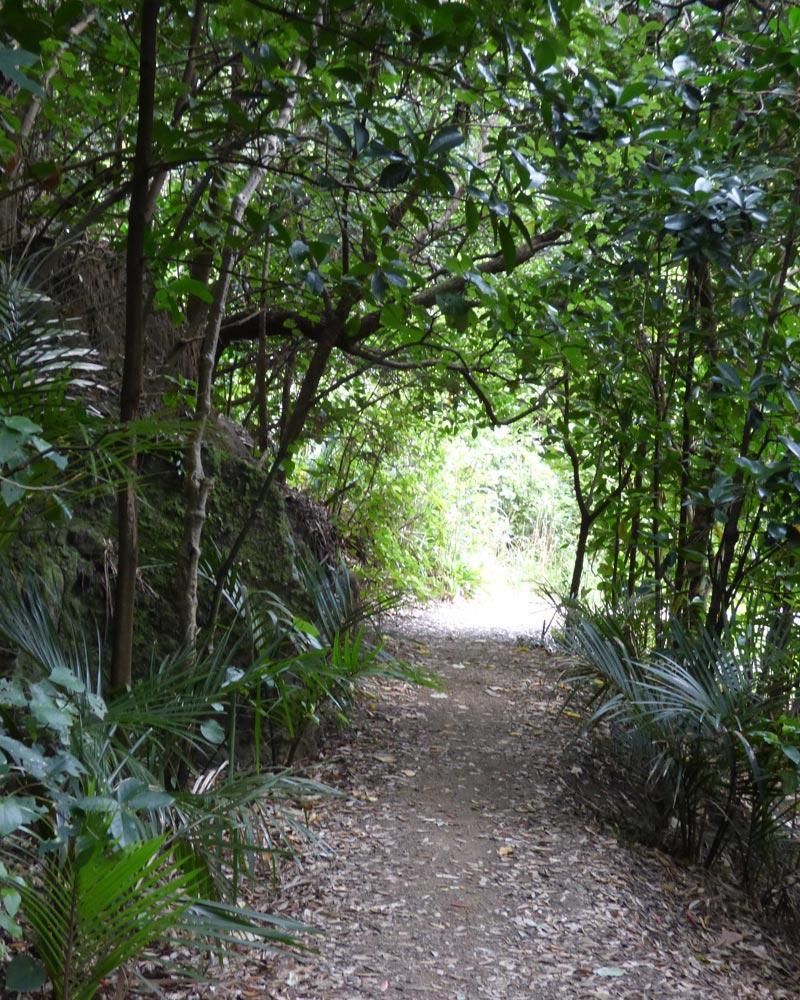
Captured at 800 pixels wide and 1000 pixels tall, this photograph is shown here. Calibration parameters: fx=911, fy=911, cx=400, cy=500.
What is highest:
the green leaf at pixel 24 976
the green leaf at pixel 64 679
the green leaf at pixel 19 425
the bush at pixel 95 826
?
the green leaf at pixel 19 425

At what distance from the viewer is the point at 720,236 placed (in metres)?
3.71

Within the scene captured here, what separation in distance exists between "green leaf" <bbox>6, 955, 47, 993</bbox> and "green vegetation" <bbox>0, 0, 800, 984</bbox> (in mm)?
125

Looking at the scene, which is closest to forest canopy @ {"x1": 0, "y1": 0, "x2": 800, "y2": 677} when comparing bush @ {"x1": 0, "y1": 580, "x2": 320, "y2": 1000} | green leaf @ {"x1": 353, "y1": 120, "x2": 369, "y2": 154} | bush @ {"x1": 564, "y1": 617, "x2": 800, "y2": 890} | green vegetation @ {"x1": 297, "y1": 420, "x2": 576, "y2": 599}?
green leaf @ {"x1": 353, "y1": 120, "x2": 369, "y2": 154}

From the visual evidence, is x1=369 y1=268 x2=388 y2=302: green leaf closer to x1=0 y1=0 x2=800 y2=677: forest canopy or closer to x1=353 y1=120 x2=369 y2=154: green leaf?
x1=0 y1=0 x2=800 y2=677: forest canopy

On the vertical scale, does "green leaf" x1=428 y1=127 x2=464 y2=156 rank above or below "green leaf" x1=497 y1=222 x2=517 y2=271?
above

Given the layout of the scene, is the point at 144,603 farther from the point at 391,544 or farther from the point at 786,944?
the point at 391,544

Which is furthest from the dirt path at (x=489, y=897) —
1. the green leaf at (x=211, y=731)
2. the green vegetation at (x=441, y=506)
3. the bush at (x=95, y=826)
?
the green vegetation at (x=441, y=506)

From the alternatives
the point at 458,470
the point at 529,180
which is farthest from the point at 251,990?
the point at 458,470

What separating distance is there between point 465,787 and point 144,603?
172 centimetres

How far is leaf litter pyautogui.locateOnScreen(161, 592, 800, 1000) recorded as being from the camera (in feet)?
9.07

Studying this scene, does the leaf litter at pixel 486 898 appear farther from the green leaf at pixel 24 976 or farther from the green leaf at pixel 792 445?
the green leaf at pixel 792 445

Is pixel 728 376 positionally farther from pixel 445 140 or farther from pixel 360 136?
pixel 360 136

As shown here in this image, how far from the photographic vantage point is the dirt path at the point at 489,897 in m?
2.78

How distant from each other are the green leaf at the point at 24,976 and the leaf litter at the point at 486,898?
0.70 metres
